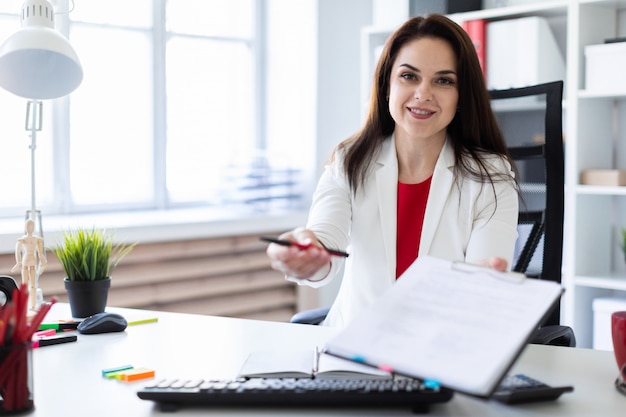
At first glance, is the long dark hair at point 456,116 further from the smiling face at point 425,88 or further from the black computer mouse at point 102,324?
the black computer mouse at point 102,324

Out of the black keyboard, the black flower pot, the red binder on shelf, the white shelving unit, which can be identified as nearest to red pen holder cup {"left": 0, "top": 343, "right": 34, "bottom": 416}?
the black keyboard

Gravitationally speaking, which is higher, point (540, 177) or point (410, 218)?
point (540, 177)

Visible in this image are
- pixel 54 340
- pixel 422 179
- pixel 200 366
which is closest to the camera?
pixel 200 366

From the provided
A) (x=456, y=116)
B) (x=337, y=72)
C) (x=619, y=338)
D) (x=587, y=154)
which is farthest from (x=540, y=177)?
(x=337, y=72)

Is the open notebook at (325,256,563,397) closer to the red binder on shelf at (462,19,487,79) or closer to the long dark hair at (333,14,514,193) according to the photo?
the long dark hair at (333,14,514,193)

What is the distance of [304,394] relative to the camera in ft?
3.61

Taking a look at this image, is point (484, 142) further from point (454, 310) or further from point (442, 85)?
point (454, 310)

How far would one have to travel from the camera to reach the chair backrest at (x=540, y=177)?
2.01 metres

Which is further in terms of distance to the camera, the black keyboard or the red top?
the red top

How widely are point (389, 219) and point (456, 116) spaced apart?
0.32 meters

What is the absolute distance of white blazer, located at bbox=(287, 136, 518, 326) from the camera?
1855 mm

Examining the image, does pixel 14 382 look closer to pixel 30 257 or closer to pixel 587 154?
pixel 30 257

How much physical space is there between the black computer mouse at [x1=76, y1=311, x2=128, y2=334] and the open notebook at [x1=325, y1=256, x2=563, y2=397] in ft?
2.08

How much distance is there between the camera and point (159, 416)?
1.08 meters
